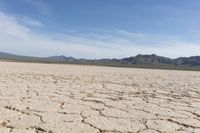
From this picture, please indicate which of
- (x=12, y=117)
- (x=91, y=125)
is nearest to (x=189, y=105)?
(x=91, y=125)

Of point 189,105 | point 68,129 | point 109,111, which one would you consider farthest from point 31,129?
point 189,105

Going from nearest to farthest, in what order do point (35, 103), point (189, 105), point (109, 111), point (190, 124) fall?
1. point (190, 124)
2. point (109, 111)
3. point (35, 103)
4. point (189, 105)

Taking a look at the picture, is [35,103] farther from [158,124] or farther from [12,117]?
[158,124]

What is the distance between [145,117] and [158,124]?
29 cm

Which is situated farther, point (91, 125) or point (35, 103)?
point (35, 103)

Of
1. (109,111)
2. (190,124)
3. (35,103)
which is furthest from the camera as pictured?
(35,103)

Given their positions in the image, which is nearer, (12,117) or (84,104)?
(12,117)

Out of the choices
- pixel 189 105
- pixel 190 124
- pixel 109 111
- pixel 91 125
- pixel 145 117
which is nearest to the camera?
pixel 91 125

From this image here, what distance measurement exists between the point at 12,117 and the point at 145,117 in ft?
4.40

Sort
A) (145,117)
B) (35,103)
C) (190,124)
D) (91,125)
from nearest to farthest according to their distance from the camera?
(91,125), (190,124), (145,117), (35,103)

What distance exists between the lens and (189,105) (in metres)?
4.21

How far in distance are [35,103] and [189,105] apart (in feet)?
6.75

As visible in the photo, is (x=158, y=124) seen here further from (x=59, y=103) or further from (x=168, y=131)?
(x=59, y=103)

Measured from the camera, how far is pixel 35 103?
3.75m
